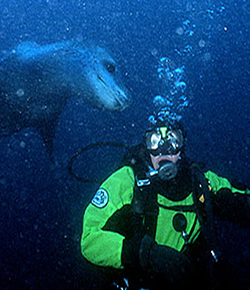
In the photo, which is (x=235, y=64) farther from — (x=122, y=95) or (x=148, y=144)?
(x=148, y=144)

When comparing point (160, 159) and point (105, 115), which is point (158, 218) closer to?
point (160, 159)

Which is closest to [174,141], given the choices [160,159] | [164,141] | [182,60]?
[164,141]

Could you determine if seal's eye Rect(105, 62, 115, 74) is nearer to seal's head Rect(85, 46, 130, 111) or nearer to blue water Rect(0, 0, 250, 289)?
seal's head Rect(85, 46, 130, 111)

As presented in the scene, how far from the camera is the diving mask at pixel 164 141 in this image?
2791 mm

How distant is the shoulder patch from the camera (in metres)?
2.41

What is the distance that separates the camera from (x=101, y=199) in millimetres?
2432

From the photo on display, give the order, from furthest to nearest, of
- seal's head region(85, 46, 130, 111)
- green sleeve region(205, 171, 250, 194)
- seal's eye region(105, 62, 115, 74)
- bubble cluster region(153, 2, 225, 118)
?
bubble cluster region(153, 2, 225, 118)
seal's eye region(105, 62, 115, 74)
seal's head region(85, 46, 130, 111)
green sleeve region(205, 171, 250, 194)

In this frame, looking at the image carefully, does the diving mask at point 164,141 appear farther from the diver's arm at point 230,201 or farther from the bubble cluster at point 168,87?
the bubble cluster at point 168,87

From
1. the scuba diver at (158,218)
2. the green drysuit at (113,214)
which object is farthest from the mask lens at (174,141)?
the green drysuit at (113,214)

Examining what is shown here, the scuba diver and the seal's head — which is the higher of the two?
the scuba diver

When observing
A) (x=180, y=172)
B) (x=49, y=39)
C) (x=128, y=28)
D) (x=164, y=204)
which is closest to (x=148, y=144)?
(x=180, y=172)

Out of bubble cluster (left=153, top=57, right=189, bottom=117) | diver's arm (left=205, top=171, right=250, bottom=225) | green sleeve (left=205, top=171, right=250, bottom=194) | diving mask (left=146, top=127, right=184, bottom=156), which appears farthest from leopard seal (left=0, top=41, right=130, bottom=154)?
bubble cluster (left=153, top=57, right=189, bottom=117)

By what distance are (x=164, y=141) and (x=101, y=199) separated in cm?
94

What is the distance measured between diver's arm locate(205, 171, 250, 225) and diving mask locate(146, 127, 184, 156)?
621 mm
